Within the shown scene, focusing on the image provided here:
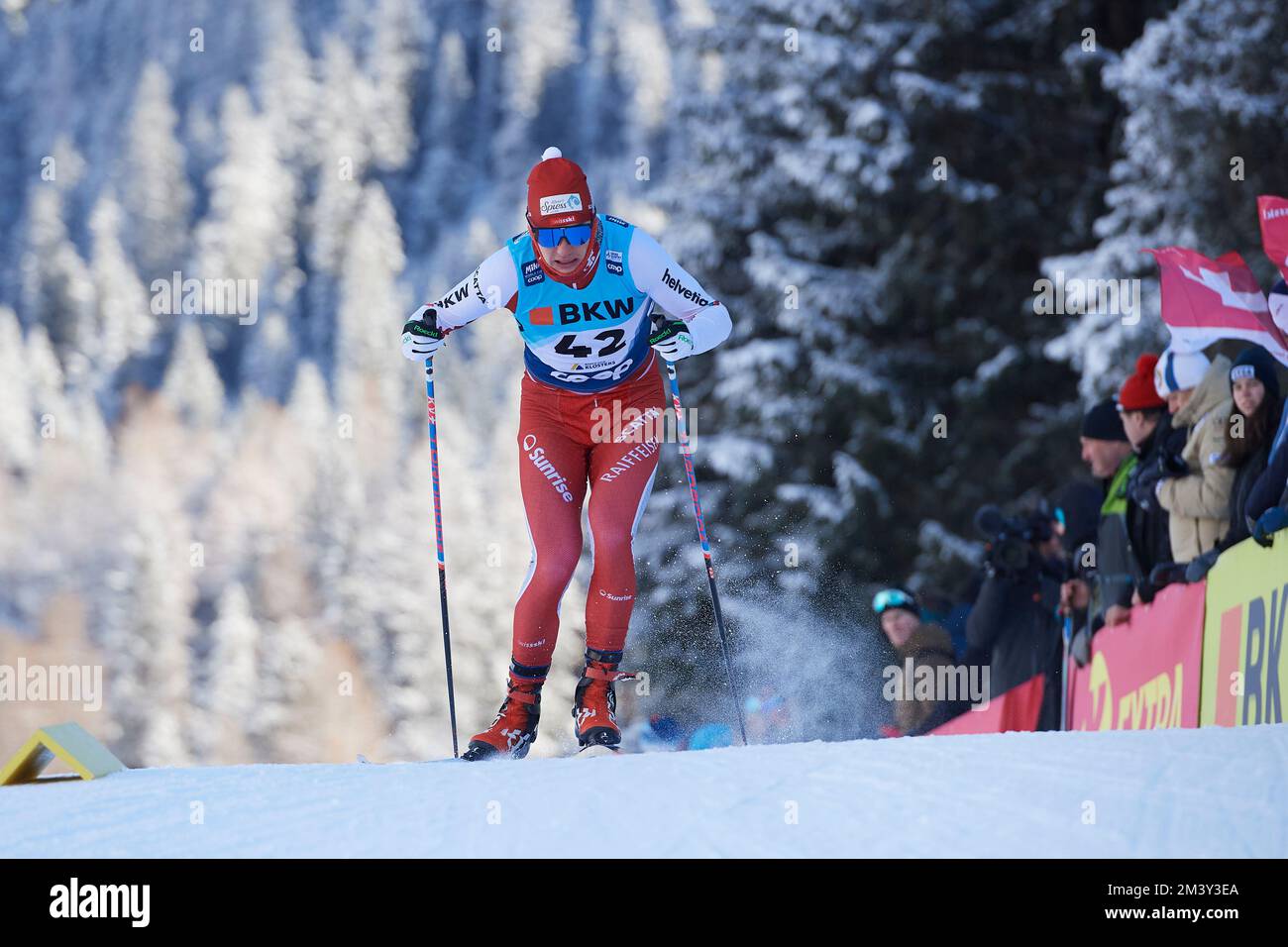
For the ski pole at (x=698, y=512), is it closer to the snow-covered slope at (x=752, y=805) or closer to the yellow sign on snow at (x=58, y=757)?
the snow-covered slope at (x=752, y=805)

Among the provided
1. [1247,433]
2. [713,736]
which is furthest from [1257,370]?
[713,736]

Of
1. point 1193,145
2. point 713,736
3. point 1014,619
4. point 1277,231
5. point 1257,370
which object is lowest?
point 713,736

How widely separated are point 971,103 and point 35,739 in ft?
39.6

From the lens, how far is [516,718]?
18.2 ft

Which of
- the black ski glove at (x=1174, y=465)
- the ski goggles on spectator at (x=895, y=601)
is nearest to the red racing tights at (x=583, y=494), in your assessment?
the black ski glove at (x=1174, y=465)

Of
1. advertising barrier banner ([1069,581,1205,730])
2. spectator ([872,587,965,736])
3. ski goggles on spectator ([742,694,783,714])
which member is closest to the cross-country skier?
advertising barrier banner ([1069,581,1205,730])

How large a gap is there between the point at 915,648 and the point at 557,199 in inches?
129

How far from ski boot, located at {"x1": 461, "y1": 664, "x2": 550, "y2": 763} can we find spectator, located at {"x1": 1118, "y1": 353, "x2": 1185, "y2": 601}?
2333mm

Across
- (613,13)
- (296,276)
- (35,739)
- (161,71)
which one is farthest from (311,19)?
(35,739)

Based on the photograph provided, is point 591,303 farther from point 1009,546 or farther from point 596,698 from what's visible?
point 1009,546

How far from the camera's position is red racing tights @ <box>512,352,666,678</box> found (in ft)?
18.1

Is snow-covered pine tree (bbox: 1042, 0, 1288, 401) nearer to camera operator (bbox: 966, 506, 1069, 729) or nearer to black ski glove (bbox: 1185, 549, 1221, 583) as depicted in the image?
camera operator (bbox: 966, 506, 1069, 729)
